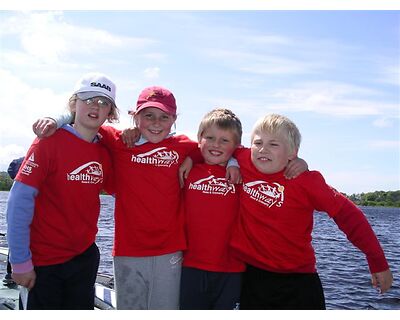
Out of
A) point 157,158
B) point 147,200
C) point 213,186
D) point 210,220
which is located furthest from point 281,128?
point 147,200

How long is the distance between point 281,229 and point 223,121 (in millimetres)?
1063

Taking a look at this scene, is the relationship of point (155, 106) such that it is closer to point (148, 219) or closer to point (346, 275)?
point (148, 219)

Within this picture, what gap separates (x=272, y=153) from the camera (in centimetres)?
379

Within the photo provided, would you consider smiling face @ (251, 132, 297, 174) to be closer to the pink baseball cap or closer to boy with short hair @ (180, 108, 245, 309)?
boy with short hair @ (180, 108, 245, 309)

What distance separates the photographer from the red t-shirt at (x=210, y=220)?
12.5ft

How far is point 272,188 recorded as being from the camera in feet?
12.4

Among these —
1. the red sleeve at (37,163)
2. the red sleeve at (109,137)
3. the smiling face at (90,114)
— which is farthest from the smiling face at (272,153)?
the red sleeve at (37,163)

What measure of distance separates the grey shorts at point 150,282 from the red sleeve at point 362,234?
4.70 ft

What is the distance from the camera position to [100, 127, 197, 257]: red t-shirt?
3.87 meters

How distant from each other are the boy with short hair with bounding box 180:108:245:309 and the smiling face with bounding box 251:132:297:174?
313 mm

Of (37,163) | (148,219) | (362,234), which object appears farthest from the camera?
(148,219)

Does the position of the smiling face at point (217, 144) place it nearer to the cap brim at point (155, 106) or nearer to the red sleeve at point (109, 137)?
the cap brim at point (155, 106)

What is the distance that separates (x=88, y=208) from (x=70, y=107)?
905mm

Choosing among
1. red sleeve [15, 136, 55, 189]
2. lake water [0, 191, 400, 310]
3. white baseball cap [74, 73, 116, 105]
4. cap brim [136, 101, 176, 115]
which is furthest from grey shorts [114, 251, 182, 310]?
lake water [0, 191, 400, 310]
